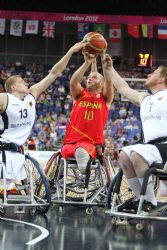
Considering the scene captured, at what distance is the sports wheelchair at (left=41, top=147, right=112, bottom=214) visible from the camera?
6.16 meters

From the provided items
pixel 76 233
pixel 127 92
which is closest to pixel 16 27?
pixel 127 92

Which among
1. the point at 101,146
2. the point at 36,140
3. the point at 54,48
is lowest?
the point at 36,140

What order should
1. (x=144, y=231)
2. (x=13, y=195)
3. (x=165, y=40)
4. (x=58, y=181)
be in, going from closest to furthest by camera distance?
(x=144, y=231) < (x=13, y=195) < (x=58, y=181) < (x=165, y=40)

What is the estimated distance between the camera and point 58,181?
6.47 metres

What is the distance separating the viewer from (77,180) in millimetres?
6590

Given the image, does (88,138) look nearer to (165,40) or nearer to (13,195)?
(13,195)

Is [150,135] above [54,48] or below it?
below

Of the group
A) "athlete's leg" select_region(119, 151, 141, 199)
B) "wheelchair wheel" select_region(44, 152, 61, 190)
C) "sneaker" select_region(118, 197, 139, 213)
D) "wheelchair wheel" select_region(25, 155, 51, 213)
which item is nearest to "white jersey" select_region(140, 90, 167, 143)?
"athlete's leg" select_region(119, 151, 141, 199)

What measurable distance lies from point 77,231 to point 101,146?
2102 millimetres

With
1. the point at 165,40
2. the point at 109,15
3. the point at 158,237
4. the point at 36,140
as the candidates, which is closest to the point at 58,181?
the point at 158,237

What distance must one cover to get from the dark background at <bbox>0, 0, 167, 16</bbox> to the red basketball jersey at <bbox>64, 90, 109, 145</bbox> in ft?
55.4

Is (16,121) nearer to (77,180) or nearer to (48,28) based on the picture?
(77,180)

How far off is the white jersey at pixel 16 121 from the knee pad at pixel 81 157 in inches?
29.3

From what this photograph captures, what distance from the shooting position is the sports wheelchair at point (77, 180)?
616cm
